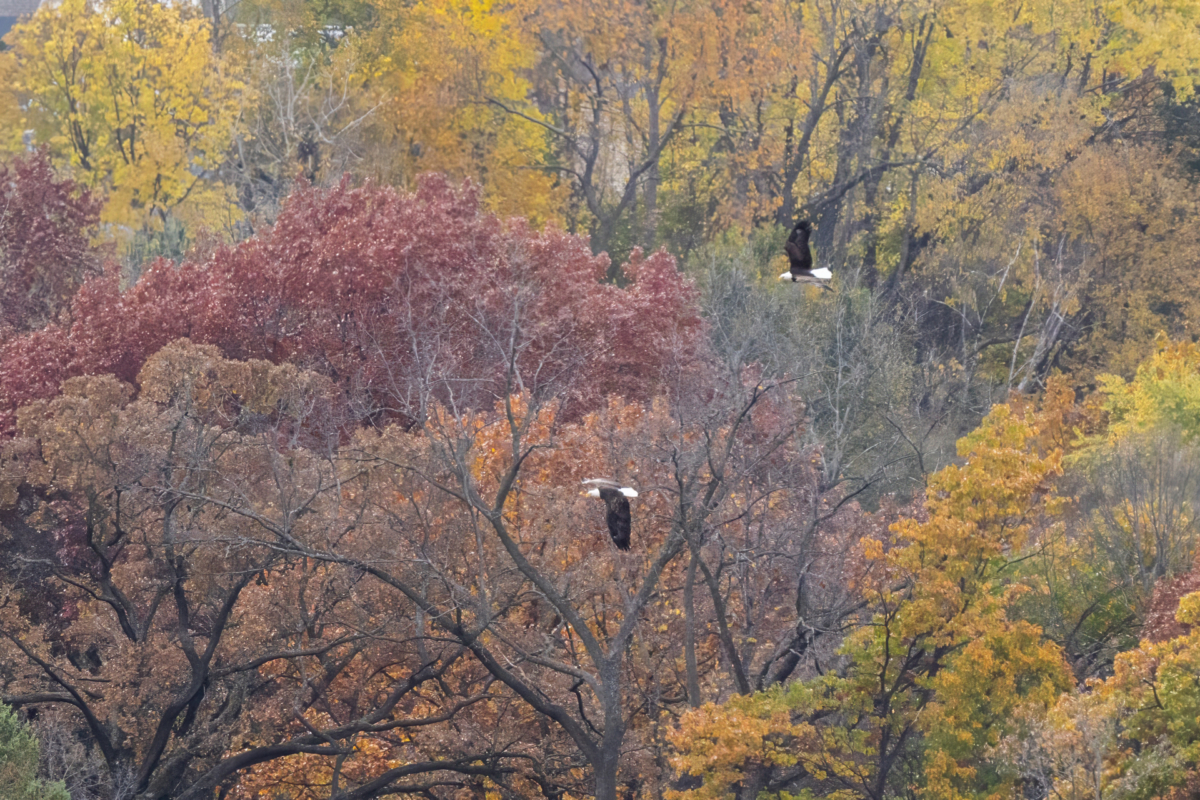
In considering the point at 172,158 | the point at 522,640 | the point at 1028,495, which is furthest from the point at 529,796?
the point at 172,158

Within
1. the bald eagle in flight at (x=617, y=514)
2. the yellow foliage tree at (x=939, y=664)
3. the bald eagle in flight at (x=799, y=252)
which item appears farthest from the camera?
the yellow foliage tree at (x=939, y=664)

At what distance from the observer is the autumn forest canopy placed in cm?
2086

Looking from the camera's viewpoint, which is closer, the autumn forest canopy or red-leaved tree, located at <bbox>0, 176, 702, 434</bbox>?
the autumn forest canopy

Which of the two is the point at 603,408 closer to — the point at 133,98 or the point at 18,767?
the point at 18,767

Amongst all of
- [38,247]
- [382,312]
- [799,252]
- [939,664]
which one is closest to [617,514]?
[799,252]

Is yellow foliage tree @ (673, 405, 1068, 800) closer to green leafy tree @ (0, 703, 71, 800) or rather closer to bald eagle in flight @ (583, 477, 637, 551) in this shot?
bald eagle in flight @ (583, 477, 637, 551)

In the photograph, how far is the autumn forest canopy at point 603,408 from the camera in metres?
20.9

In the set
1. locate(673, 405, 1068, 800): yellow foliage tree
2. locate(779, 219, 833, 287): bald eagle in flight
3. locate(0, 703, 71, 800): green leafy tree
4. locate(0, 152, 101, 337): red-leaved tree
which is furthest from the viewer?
locate(0, 152, 101, 337): red-leaved tree

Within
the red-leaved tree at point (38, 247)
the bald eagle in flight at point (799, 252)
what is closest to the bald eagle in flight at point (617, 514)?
the bald eagle in flight at point (799, 252)

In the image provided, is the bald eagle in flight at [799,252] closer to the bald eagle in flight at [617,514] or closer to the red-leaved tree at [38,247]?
the bald eagle in flight at [617,514]

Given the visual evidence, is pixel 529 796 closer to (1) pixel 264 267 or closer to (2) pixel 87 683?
(2) pixel 87 683

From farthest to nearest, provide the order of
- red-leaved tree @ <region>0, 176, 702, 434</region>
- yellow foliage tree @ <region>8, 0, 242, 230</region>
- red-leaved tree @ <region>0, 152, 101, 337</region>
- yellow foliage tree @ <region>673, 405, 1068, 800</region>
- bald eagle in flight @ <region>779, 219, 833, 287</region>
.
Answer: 1. yellow foliage tree @ <region>8, 0, 242, 230</region>
2. red-leaved tree @ <region>0, 152, 101, 337</region>
3. red-leaved tree @ <region>0, 176, 702, 434</region>
4. yellow foliage tree @ <region>673, 405, 1068, 800</region>
5. bald eagle in flight @ <region>779, 219, 833, 287</region>

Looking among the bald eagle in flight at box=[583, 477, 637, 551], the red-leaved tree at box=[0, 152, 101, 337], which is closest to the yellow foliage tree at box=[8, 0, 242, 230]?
the red-leaved tree at box=[0, 152, 101, 337]

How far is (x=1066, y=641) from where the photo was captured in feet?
83.9
